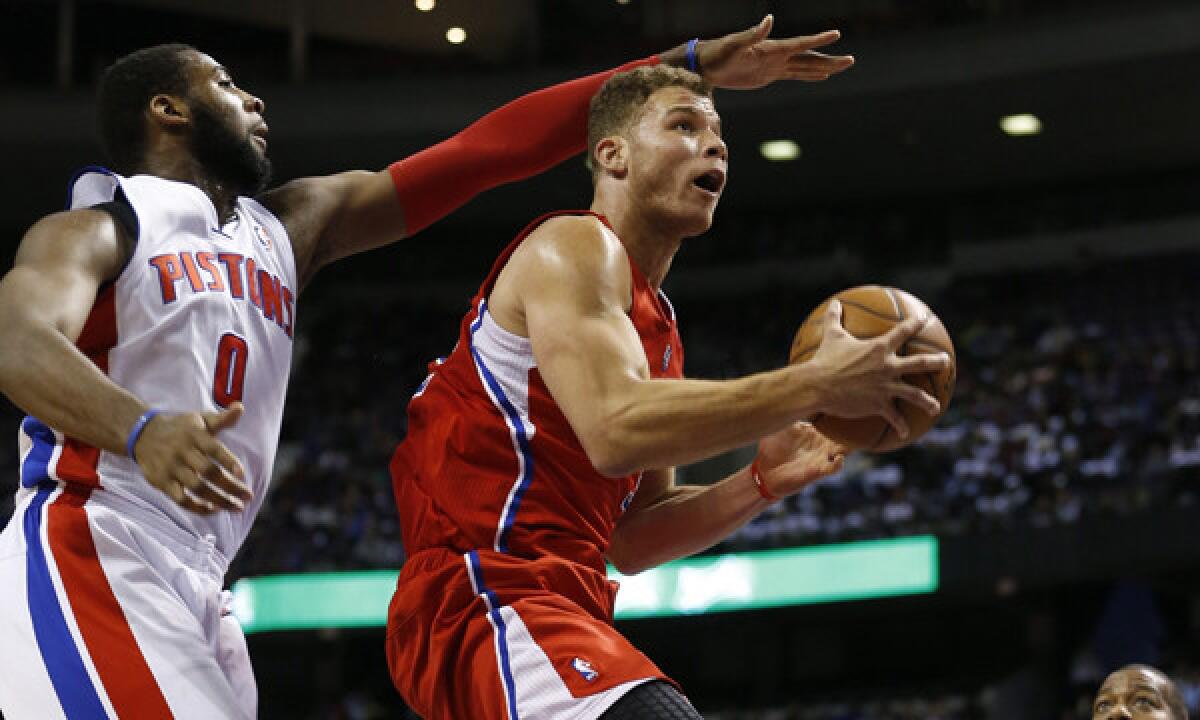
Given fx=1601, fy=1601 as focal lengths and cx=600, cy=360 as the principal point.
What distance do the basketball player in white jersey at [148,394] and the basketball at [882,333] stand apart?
116cm

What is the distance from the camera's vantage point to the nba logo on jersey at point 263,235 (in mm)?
3686

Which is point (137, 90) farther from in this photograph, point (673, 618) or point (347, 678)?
point (347, 678)

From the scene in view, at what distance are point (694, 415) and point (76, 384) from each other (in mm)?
1101

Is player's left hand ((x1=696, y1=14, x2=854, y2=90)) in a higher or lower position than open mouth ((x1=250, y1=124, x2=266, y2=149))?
higher

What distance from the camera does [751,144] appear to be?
20641mm

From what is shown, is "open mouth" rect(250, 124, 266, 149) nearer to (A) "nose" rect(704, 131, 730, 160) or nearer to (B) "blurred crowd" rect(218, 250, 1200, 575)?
(A) "nose" rect(704, 131, 730, 160)

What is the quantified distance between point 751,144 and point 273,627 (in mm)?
8628

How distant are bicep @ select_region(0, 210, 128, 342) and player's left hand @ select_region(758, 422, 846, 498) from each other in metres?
1.56

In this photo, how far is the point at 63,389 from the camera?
2.78 m

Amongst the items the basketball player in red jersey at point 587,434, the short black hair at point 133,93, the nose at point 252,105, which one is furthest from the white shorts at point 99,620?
the nose at point 252,105

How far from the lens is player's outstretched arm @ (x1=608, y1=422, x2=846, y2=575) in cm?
385

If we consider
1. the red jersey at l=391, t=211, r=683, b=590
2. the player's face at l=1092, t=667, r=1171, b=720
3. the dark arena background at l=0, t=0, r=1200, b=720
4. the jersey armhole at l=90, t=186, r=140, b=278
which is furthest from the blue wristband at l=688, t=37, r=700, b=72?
the dark arena background at l=0, t=0, r=1200, b=720

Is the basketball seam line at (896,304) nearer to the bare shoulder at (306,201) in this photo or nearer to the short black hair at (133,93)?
the bare shoulder at (306,201)

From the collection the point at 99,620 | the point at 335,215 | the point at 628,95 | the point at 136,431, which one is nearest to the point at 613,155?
the point at 628,95
